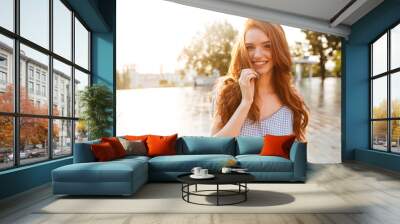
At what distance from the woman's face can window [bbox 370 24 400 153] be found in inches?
96.8

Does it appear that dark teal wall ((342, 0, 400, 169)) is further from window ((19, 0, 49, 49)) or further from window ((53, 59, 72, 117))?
window ((19, 0, 49, 49))

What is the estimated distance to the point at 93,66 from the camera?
911cm

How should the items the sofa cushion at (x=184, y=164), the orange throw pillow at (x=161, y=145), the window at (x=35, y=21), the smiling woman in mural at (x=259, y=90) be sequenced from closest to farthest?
the window at (x=35, y=21)
the sofa cushion at (x=184, y=164)
the orange throw pillow at (x=161, y=145)
the smiling woman in mural at (x=259, y=90)

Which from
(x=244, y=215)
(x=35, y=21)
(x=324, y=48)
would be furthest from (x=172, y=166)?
(x=324, y=48)

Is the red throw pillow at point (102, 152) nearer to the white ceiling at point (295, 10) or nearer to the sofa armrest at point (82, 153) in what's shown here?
the sofa armrest at point (82, 153)

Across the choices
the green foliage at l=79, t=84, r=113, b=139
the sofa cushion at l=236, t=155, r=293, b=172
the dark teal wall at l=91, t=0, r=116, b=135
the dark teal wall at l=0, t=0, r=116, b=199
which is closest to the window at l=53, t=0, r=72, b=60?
the dark teal wall at l=0, t=0, r=116, b=199

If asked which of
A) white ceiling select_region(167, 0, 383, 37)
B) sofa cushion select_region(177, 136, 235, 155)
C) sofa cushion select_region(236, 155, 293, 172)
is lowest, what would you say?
sofa cushion select_region(236, 155, 293, 172)

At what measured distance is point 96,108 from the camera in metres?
8.18

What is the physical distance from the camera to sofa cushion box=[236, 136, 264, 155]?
23.8ft

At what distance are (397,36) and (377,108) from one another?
5.93ft

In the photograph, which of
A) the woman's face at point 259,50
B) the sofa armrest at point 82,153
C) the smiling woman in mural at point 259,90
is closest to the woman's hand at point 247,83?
the smiling woman in mural at point 259,90

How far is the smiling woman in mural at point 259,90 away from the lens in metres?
9.26

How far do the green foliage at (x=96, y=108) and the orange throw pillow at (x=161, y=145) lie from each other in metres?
1.52

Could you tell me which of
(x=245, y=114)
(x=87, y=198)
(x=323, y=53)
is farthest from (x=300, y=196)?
(x=323, y=53)
